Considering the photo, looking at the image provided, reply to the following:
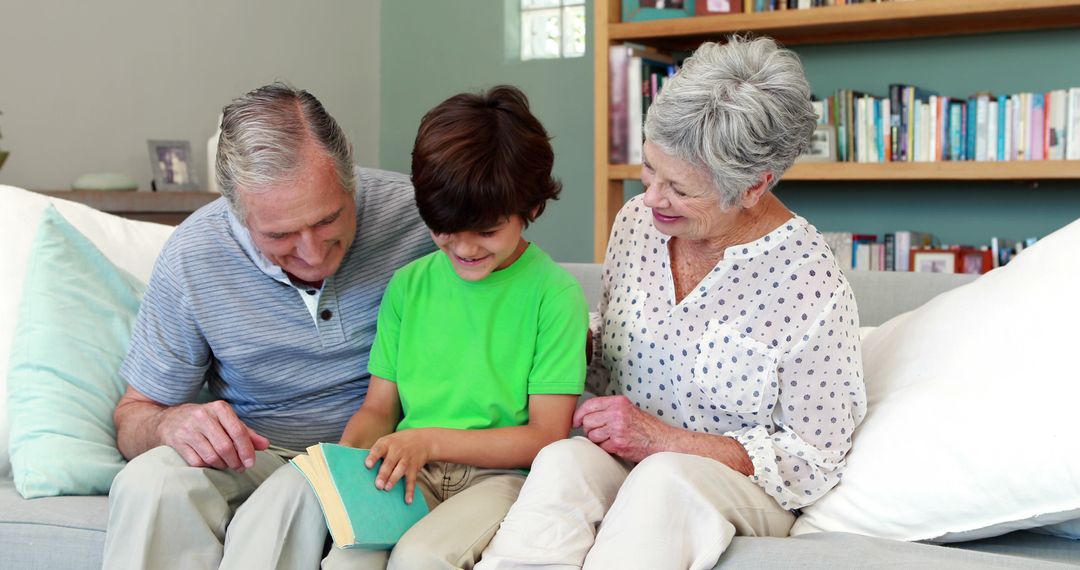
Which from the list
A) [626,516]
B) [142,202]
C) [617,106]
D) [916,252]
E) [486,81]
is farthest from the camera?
[486,81]

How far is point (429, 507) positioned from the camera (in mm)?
1494

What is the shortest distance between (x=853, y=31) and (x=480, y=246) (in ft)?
7.26

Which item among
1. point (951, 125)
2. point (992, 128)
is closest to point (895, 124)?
point (951, 125)

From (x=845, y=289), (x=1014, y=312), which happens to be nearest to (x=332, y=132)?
(x=845, y=289)

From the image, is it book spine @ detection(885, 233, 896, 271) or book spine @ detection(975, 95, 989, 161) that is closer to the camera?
book spine @ detection(975, 95, 989, 161)

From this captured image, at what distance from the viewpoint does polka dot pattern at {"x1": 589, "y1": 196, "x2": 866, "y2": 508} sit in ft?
4.72

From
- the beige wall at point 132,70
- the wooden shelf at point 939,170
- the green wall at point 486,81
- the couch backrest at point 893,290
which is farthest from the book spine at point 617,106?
the couch backrest at point 893,290

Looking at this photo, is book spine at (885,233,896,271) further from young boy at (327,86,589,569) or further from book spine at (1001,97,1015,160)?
young boy at (327,86,589,569)

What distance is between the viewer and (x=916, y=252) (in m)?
3.23

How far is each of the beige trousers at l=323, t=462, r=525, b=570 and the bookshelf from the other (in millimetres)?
1851

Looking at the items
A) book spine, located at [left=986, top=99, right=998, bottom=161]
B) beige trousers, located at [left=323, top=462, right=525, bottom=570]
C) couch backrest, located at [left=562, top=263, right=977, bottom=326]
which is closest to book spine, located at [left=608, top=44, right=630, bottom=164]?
A: book spine, located at [left=986, top=99, right=998, bottom=161]

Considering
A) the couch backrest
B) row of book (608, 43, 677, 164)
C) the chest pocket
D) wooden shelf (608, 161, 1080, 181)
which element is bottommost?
the chest pocket

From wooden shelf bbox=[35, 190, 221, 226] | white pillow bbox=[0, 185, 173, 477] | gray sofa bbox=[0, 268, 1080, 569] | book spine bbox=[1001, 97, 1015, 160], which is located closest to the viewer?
gray sofa bbox=[0, 268, 1080, 569]

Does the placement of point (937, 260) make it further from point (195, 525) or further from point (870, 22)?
point (195, 525)
